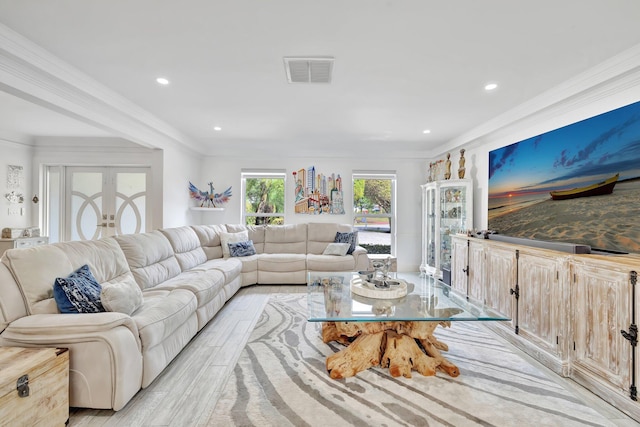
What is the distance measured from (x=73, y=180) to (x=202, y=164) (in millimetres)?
2188

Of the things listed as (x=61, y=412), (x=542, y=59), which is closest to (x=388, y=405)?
(x=61, y=412)

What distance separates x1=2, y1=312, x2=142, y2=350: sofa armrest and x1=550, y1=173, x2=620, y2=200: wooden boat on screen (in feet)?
12.2

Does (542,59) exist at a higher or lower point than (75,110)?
Result: higher

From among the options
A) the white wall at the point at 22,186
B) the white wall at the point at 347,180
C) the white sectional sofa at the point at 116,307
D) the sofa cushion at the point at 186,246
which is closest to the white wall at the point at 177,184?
the white wall at the point at 347,180

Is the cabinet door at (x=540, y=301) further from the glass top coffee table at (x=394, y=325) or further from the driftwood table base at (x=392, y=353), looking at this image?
the driftwood table base at (x=392, y=353)

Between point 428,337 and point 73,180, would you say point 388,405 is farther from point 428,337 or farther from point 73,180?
point 73,180

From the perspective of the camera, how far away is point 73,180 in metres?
5.23

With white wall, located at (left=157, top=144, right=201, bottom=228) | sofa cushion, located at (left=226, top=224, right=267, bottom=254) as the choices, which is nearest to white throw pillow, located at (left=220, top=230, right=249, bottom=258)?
sofa cushion, located at (left=226, top=224, right=267, bottom=254)

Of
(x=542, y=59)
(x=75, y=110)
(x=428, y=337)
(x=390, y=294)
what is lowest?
(x=428, y=337)

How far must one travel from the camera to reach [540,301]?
2480 mm

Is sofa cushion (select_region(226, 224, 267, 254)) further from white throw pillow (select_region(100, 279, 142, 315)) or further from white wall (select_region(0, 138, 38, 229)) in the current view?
white wall (select_region(0, 138, 38, 229))

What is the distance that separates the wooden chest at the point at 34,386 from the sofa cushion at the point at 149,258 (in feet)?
4.17

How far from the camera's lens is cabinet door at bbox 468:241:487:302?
3348 mm

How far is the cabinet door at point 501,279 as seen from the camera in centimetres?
282
